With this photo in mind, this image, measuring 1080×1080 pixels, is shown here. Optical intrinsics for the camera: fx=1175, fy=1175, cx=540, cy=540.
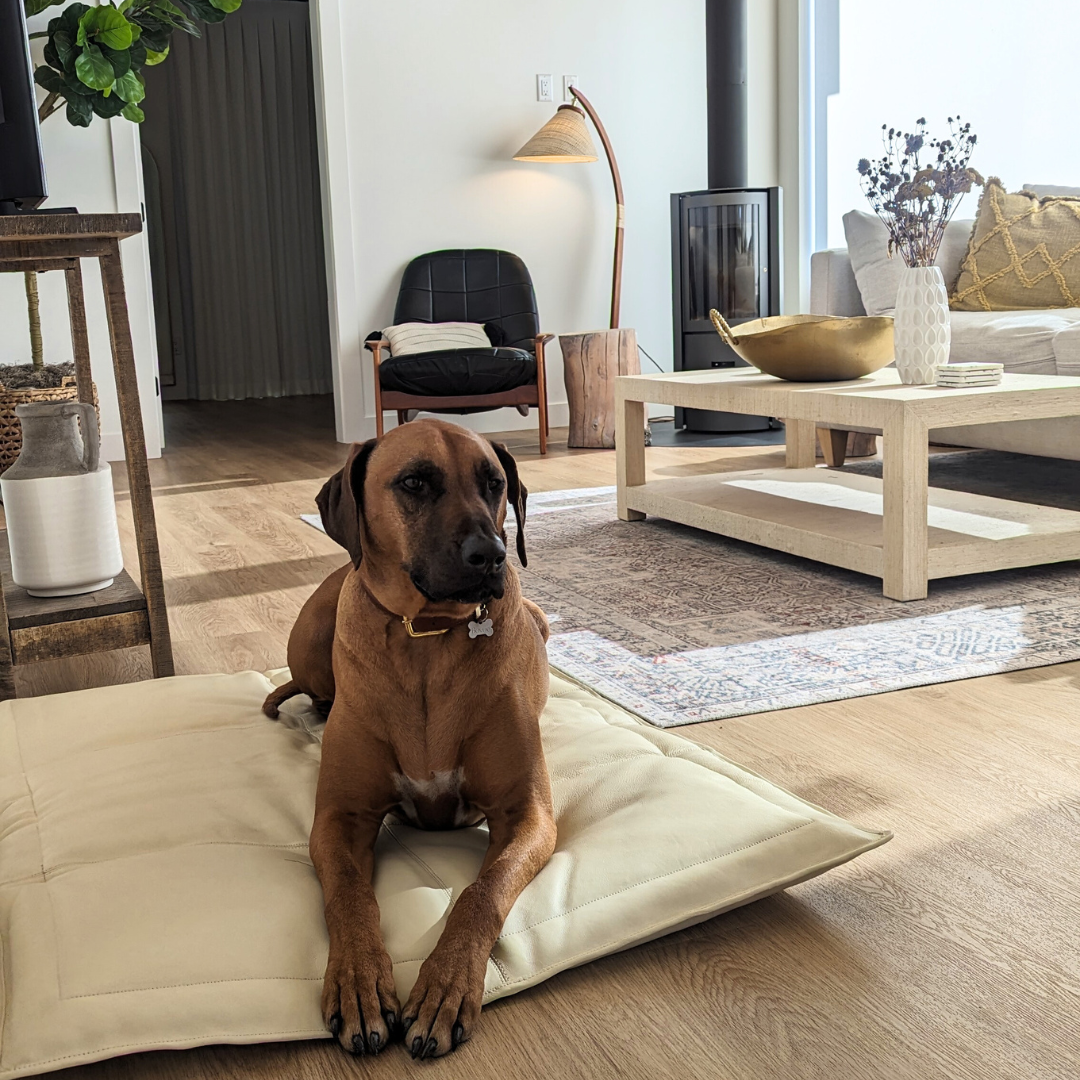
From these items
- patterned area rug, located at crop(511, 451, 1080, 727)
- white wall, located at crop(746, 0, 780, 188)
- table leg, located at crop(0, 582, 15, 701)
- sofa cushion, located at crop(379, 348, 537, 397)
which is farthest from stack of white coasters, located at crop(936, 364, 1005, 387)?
white wall, located at crop(746, 0, 780, 188)

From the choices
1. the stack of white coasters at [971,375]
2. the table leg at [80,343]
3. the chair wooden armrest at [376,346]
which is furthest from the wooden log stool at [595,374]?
the table leg at [80,343]

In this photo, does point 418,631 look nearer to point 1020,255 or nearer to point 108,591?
point 108,591

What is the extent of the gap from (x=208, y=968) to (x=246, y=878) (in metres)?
0.17

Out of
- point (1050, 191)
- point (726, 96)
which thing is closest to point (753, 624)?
point (1050, 191)

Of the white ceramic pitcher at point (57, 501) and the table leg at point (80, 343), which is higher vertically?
the table leg at point (80, 343)

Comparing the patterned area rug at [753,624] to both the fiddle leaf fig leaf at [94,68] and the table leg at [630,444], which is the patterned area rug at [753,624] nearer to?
the table leg at [630,444]

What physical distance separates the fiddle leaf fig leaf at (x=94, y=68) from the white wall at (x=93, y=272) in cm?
67

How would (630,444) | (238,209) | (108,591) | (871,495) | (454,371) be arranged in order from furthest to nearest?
(238,209)
(454,371)
(630,444)
(871,495)
(108,591)

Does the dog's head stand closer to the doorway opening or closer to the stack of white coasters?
the stack of white coasters

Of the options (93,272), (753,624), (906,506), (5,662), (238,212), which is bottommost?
(753,624)

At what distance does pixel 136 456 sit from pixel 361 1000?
1.25 metres

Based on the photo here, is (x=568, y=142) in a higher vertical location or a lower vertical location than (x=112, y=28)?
lower

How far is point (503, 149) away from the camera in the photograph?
19.3 ft

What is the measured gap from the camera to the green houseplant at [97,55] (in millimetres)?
4379
